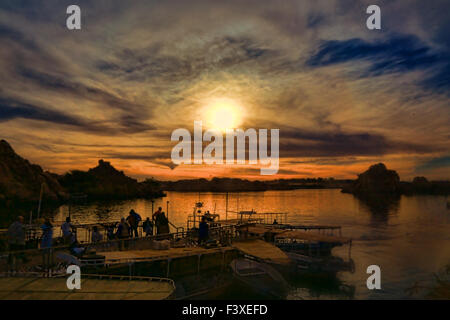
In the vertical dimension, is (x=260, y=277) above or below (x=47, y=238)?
below

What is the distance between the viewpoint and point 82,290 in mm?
12188

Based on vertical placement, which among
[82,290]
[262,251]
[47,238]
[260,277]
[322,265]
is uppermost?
[47,238]

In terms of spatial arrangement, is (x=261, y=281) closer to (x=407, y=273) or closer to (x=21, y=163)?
(x=407, y=273)

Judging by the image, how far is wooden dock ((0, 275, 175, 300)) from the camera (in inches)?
452

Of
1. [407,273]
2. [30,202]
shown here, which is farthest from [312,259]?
[30,202]

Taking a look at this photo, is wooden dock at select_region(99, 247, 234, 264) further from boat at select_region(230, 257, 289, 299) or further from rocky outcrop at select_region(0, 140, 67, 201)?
rocky outcrop at select_region(0, 140, 67, 201)

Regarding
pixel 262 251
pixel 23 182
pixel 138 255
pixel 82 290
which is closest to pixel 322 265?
pixel 262 251

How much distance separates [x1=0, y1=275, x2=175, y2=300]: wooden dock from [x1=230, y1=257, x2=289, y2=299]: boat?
439 inches

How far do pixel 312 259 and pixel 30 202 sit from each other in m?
146

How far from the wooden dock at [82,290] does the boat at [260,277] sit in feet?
36.6

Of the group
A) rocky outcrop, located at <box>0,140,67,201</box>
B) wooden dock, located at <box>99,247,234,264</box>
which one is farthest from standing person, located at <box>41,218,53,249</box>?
rocky outcrop, located at <box>0,140,67,201</box>

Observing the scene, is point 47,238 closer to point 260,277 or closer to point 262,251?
point 262,251

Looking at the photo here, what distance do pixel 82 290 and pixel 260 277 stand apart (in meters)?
14.4
